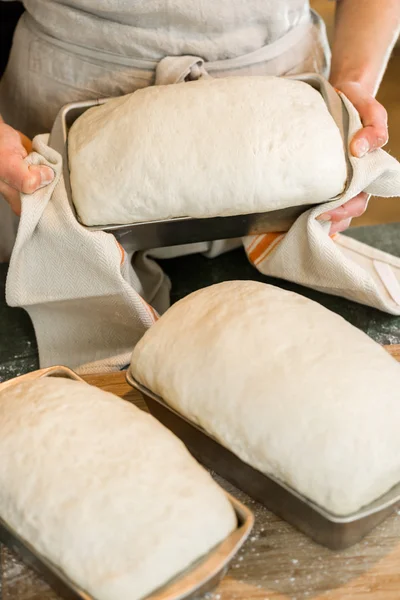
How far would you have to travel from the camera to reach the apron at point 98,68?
923mm

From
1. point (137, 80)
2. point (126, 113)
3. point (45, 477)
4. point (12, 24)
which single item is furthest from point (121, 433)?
point (12, 24)

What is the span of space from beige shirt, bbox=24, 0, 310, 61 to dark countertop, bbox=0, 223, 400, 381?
0.27m

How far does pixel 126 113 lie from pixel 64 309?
0.24 meters

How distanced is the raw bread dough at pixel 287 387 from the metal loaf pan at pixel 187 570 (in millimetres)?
62

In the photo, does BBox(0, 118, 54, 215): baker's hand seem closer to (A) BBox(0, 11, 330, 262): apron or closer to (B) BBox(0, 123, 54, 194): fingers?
(B) BBox(0, 123, 54, 194): fingers

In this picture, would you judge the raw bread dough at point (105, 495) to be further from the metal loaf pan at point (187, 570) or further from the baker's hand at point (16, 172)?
the baker's hand at point (16, 172)

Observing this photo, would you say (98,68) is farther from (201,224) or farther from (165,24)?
(201,224)

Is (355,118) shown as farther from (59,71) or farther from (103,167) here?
(59,71)

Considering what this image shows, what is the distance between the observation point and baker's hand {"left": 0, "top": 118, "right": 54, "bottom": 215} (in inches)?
30.7

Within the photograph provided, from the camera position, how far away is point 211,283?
97 cm

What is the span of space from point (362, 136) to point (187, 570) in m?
0.50

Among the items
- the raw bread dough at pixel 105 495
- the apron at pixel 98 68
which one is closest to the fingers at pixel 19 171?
the apron at pixel 98 68

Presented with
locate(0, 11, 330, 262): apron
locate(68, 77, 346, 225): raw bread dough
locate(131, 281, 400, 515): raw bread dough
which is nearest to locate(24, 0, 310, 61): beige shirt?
locate(0, 11, 330, 262): apron

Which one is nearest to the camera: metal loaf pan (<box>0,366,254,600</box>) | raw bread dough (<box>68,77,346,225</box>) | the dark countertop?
metal loaf pan (<box>0,366,254,600</box>)
